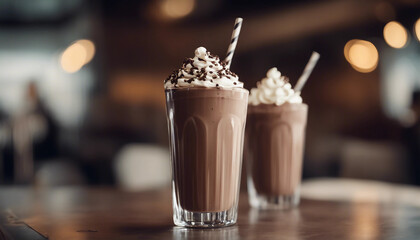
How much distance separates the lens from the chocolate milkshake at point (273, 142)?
1342 mm

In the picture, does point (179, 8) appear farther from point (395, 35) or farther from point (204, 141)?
point (204, 141)

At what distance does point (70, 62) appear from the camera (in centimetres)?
528

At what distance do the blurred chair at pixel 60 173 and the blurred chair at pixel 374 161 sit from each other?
9.09ft

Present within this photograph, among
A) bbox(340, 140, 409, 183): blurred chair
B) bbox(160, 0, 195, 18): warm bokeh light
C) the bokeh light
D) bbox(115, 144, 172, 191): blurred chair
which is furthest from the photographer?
bbox(160, 0, 195, 18): warm bokeh light

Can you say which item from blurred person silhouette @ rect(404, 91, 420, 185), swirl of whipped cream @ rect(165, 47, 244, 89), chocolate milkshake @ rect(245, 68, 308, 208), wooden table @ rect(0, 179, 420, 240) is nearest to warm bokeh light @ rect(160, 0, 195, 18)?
blurred person silhouette @ rect(404, 91, 420, 185)

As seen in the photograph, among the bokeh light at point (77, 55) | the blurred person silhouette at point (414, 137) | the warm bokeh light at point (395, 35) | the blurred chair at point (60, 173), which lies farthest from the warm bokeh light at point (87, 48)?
the blurred person silhouette at point (414, 137)

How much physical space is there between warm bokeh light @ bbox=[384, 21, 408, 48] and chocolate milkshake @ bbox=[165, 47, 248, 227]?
15.6ft

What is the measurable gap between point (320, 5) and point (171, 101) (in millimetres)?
5009

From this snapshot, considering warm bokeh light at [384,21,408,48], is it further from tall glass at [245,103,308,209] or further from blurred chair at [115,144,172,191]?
tall glass at [245,103,308,209]

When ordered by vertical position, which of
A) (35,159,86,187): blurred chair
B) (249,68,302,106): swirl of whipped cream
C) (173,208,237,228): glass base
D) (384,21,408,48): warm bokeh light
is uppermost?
(384,21,408,48): warm bokeh light

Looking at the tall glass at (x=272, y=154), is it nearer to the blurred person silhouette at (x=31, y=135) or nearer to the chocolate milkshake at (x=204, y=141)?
the chocolate milkshake at (x=204, y=141)

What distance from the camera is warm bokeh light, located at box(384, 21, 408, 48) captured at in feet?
17.5

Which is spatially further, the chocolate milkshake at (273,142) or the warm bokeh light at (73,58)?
the warm bokeh light at (73,58)

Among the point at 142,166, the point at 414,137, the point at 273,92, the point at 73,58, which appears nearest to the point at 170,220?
the point at 273,92
